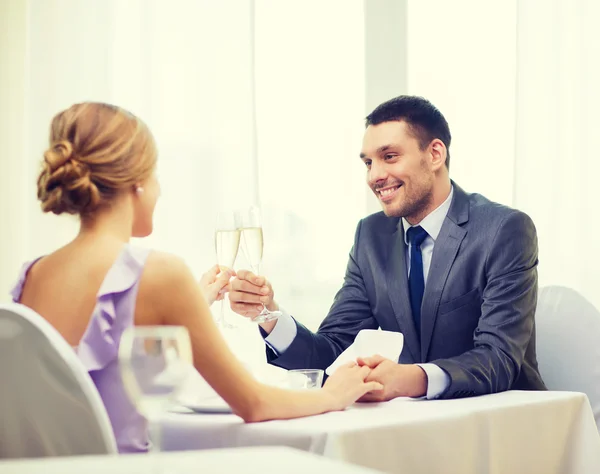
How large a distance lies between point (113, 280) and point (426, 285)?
1.31m

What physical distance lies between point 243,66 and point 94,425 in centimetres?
324

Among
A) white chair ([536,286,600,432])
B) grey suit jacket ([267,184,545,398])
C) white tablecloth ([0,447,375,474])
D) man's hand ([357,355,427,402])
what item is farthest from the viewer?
white chair ([536,286,600,432])

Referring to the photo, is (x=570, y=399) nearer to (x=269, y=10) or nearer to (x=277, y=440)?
(x=277, y=440)

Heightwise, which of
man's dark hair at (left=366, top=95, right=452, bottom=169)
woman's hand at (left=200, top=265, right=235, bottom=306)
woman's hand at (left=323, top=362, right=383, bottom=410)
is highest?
man's dark hair at (left=366, top=95, right=452, bottom=169)

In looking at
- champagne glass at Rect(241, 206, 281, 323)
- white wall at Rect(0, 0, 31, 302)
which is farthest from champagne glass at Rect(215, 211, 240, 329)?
white wall at Rect(0, 0, 31, 302)

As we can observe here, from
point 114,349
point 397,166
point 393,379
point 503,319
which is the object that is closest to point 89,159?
point 114,349

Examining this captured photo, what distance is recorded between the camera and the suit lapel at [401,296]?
8.47 ft

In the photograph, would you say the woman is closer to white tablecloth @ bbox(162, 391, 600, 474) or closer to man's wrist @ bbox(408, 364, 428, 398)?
white tablecloth @ bbox(162, 391, 600, 474)

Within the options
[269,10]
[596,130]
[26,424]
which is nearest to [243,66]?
[269,10]

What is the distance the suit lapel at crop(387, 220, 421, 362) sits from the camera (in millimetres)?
2582

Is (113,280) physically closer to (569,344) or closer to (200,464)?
(200,464)

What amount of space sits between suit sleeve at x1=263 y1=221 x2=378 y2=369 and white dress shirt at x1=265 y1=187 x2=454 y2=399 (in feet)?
0.10

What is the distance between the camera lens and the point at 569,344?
2496 mm

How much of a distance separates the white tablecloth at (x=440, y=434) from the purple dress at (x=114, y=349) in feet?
0.60
